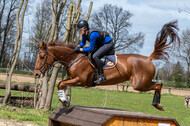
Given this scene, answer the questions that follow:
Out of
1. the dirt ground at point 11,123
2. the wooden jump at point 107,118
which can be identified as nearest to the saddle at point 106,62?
the wooden jump at point 107,118

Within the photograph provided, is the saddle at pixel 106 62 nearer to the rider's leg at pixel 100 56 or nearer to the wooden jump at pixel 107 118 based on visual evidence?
the rider's leg at pixel 100 56

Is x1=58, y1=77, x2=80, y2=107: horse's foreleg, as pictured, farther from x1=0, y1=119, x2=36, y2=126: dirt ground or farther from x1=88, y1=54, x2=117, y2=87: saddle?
x1=0, y1=119, x2=36, y2=126: dirt ground

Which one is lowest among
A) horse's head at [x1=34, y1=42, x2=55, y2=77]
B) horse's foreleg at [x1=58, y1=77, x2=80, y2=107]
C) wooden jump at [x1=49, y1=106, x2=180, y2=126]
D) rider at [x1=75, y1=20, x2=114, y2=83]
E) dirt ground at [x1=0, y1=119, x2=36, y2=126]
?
dirt ground at [x1=0, y1=119, x2=36, y2=126]

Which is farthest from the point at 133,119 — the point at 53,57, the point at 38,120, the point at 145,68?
the point at 38,120

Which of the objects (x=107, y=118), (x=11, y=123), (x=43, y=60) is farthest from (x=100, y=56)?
(x=11, y=123)

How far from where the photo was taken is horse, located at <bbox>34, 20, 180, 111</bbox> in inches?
201

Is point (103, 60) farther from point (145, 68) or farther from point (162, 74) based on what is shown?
point (162, 74)

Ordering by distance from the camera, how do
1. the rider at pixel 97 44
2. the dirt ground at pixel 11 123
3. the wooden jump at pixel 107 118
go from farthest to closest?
the dirt ground at pixel 11 123 → the rider at pixel 97 44 → the wooden jump at pixel 107 118

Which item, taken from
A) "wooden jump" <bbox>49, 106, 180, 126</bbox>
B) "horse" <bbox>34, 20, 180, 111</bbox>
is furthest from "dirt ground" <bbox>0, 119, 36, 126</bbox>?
"horse" <bbox>34, 20, 180, 111</bbox>

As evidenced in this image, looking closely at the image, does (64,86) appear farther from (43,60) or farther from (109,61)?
(109,61)

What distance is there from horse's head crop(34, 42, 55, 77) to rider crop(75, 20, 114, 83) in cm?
56

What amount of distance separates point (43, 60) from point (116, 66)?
1423mm

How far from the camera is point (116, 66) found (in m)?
5.22

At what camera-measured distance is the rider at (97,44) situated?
5137mm
